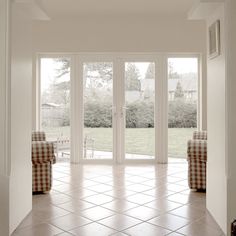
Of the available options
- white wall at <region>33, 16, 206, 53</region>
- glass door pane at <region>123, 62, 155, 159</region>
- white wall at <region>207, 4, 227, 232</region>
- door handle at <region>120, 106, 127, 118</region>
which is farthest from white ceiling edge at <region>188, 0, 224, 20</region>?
door handle at <region>120, 106, 127, 118</region>

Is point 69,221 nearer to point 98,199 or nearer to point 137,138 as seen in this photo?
point 98,199

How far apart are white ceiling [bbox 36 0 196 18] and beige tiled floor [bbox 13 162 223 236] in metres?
2.83

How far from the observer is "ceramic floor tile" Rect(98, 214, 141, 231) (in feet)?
9.94

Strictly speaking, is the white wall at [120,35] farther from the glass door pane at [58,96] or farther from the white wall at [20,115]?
the white wall at [20,115]

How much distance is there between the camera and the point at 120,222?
10.3 ft

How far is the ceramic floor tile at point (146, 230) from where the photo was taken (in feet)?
9.39

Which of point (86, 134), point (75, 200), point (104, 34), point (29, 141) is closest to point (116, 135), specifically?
point (86, 134)

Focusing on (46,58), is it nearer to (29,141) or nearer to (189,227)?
(29,141)

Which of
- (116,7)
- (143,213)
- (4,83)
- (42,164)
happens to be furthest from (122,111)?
(4,83)

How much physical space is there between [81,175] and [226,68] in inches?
129

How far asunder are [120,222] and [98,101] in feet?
12.1

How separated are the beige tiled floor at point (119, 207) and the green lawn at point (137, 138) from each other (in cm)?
115

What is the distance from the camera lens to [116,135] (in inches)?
259

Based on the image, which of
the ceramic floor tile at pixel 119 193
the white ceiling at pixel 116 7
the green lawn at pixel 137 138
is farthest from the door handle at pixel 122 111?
the ceramic floor tile at pixel 119 193
